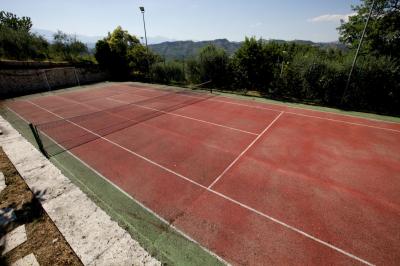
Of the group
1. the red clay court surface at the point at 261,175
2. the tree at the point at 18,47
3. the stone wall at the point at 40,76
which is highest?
the tree at the point at 18,47

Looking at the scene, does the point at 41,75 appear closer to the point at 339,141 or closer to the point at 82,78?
the point at 82,78

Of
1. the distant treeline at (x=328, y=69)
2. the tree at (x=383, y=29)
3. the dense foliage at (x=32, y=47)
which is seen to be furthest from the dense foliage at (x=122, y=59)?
the tree at (x=383, y=29)

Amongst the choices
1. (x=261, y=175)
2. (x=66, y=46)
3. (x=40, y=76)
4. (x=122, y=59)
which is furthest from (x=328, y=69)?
(x=66, y=46)

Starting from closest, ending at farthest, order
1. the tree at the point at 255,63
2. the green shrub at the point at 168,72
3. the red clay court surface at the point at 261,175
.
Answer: the red clay court surface at the point at 261,175, the tree at the point at 255,63, the green shrub at the point at 168,72

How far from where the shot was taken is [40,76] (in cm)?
2475

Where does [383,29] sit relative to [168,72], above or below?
above

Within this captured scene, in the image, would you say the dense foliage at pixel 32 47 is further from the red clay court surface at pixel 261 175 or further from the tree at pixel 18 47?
the red clay court surface at pixel 261 175

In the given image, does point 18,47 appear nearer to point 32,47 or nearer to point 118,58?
point 32,47

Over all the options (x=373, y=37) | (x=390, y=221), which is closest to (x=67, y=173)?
(x=390, y=221)

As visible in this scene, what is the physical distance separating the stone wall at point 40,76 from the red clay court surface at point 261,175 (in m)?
11.3

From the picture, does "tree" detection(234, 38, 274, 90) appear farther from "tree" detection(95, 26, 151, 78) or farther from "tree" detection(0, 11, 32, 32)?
"tree" detection(0, 11, 32, 32)

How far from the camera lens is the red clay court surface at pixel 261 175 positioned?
536cm

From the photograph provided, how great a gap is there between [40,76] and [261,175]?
28343 millimetres

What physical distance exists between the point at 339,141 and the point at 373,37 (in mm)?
13728
